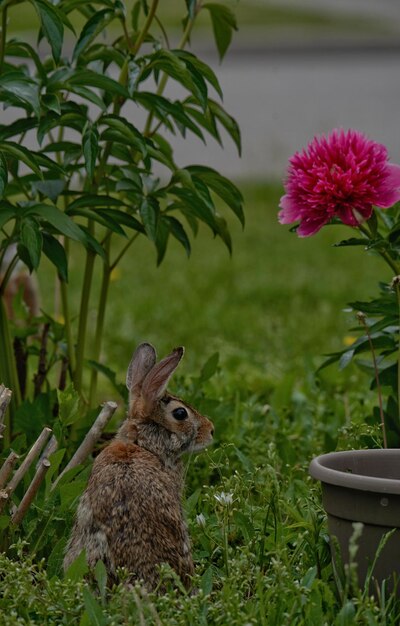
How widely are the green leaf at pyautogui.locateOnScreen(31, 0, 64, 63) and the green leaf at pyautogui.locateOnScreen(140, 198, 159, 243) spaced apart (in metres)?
0.59

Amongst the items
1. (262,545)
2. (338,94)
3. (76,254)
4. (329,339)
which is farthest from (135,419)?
(338,94)

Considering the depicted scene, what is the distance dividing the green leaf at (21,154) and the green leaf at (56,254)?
300mm

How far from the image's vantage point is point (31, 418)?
12.3 ft

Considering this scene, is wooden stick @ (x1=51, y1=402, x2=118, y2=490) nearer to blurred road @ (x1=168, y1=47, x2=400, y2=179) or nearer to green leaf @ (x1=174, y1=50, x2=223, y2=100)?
green leaf @ (x1=174, y1=50, x2=223, y2=100)

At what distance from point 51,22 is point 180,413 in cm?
112

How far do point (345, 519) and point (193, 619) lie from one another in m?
0.42

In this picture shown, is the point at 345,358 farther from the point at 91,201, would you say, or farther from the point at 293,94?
the point at 293,94

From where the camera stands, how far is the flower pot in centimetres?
259

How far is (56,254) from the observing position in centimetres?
342

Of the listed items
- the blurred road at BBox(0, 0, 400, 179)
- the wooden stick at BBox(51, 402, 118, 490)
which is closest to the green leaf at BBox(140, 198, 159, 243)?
the wooden stick at BBox(51, 402, 118, 490)

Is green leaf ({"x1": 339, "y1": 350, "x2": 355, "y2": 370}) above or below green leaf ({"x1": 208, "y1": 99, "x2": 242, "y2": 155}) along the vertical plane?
below

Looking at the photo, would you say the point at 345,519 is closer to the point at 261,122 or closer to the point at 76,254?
the point at 76,254

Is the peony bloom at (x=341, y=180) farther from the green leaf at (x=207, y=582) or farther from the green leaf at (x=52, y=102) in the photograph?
the green leaf at (x=207, y=582)

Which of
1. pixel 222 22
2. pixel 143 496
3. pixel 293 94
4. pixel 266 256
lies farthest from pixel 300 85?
pixel 143 496
